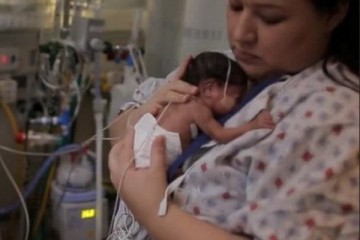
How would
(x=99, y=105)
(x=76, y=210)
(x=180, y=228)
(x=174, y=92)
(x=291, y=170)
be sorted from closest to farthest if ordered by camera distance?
(x=291, y=170) → (x=180, y=228) → (x=174, y=92) → (x=99, y=105) → (x=76, y=210)

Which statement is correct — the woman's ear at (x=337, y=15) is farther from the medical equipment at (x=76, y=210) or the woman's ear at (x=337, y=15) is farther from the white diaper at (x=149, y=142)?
the medical equipment at (x=76, y=210)

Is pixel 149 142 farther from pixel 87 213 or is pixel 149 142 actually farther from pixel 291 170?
pixel 87 213

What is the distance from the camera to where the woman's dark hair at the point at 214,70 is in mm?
1217

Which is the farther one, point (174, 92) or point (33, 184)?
point (33, 184)

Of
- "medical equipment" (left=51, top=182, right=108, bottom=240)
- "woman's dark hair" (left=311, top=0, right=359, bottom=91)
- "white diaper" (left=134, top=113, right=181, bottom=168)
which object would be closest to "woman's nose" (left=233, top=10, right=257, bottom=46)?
"woman's dark hair" (left=311, top=0, right=359, bottom=91)

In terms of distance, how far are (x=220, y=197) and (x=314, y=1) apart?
1.22ft

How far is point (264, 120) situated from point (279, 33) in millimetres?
152

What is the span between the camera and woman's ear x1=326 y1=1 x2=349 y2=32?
1050 mm

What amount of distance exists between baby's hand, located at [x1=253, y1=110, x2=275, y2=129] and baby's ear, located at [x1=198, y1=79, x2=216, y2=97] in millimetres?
190

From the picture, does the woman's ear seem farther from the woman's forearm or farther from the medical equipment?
the medical equipment

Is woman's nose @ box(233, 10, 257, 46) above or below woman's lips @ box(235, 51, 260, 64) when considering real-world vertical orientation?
above

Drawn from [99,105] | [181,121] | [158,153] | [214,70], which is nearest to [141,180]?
[158,153]

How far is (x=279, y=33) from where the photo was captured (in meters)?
1.05

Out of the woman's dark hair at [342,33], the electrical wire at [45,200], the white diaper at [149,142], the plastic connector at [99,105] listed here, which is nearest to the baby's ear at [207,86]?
the white diaper at [149,142]
